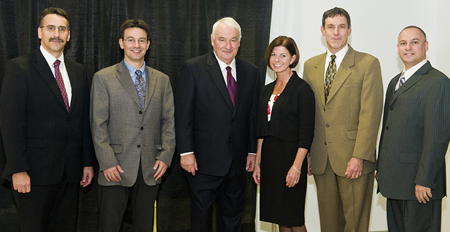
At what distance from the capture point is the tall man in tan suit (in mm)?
2545

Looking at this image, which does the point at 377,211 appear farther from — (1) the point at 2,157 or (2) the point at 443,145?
(1) the point at 2,157

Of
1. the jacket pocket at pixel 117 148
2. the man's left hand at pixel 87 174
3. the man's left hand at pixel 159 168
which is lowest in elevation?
the man's left hand at pixel 87 174

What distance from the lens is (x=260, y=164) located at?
2.78 metres

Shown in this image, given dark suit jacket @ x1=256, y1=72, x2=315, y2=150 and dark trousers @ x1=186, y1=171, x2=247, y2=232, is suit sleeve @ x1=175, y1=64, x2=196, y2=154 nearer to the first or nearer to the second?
dark trousers @ x1=186, y1=171, x2=247, y2=232

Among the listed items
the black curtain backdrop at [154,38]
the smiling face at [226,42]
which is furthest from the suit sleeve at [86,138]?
the smiling face at [226,42]

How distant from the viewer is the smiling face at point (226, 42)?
274 cm

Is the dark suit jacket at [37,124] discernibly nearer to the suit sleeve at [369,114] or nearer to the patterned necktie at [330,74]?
the patterned necktie at [330,74]

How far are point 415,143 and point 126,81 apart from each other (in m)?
2.11

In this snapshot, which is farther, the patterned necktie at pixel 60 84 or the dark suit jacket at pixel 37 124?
the patterned necktie at pixel 60 84

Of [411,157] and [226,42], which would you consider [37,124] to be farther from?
[411,157]

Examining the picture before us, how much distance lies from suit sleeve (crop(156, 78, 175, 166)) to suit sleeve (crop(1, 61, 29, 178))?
36.3 inches

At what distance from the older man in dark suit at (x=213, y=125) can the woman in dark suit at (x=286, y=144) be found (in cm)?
23

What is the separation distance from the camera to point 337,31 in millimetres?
2670

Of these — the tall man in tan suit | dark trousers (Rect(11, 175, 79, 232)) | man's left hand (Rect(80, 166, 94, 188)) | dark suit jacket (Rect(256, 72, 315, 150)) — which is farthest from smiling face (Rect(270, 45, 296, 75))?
dark trousers (Rect(11, 175, 79, 232))
